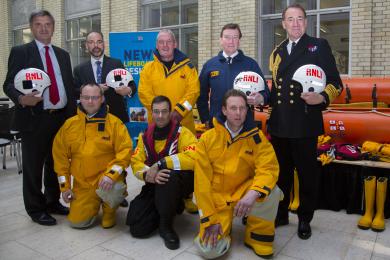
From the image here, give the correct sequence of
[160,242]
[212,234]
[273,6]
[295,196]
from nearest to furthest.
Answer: [212,234] < [160,242] < [295,196] < [273,6]

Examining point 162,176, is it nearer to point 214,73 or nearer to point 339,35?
point 214,73

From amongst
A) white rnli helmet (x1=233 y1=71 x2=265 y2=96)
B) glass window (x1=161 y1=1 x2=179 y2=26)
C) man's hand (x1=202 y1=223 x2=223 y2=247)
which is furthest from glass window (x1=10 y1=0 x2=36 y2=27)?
man's hand (x1=202 y1=223 x2=223 y2=247)

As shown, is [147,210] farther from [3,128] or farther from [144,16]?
[144,16]

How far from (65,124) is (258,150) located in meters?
Answer: 1.85

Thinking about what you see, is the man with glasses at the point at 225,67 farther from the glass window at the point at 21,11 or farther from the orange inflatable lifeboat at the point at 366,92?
the glass window at the point at 21,11

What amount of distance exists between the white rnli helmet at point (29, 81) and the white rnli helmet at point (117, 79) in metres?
0.68

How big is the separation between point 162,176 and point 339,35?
478 cm

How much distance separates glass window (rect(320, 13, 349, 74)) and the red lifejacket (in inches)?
164

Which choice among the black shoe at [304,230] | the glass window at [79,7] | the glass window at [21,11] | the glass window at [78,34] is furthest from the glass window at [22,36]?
the black shoe at [304,230]

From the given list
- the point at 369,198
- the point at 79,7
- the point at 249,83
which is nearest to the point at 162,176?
the point at 249,83

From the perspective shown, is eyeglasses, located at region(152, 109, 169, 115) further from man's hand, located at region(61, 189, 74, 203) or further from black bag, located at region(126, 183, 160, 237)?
man's hand, located at region(61, 189, 74, 203)

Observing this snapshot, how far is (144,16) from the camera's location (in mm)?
9219

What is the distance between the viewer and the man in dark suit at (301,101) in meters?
3.05

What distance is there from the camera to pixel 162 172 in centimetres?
307
